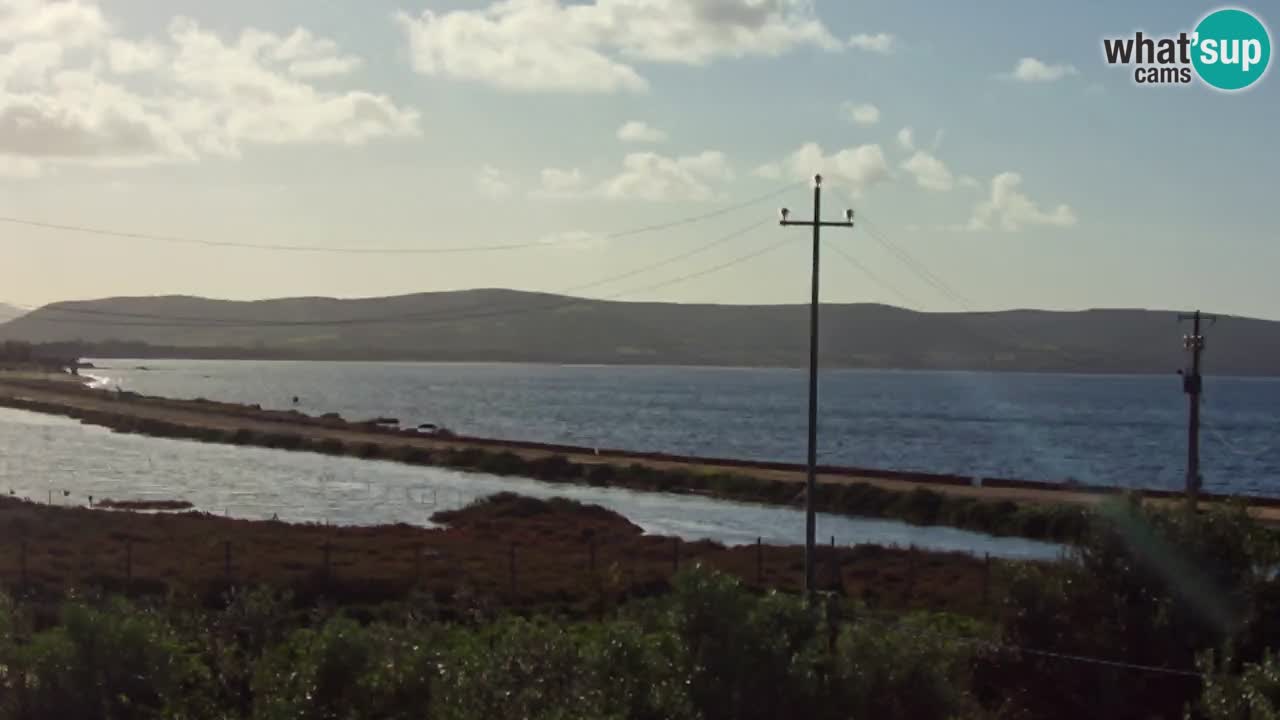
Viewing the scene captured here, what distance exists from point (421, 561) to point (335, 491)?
34811 millimetres

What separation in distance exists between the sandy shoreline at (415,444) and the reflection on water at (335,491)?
5.74 metres

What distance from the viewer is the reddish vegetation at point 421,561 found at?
40.5 meters

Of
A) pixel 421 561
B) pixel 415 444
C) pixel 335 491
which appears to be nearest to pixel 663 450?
pixel 415 444

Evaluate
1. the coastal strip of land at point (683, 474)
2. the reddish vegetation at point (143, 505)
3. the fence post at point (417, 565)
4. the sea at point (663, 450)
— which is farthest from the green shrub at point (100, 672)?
the reddish vegetation at point (143, 505)

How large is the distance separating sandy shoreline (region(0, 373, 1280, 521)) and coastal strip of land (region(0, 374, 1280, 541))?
0.46 ft

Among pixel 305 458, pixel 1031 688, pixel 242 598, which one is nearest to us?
pixel 242 598

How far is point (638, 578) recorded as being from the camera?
4419 cm

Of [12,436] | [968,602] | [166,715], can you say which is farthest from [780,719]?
[12,436]

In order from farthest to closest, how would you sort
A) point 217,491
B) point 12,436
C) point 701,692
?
point 12,436, point 217,491, point 701,692

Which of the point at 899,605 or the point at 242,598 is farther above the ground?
the point at 242,598

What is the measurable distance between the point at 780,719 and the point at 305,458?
9700cm

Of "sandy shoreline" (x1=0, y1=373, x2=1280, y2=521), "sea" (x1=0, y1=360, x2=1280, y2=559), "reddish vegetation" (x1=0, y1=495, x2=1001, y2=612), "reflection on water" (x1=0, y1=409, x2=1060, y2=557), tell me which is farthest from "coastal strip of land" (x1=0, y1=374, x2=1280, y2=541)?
"reddish vegetation" (x1=0, y1=495, x2=1001, y2=612)

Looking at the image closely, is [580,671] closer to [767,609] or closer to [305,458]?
[767,609]

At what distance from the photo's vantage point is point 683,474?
302ft
